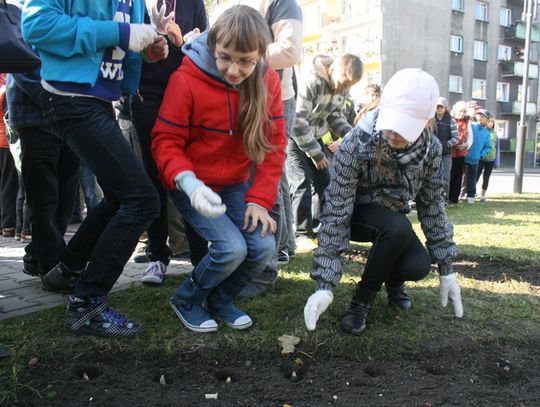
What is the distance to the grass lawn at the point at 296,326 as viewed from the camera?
7.75 ft

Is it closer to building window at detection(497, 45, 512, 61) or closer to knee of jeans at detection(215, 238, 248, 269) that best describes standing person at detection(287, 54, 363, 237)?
knee of jeans at detection(215, 238, 248, 269)

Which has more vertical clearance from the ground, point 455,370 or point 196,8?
point 196,8

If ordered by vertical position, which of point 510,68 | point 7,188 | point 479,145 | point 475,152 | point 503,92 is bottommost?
point 7,188

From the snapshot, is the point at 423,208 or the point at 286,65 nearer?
the point at 423,208

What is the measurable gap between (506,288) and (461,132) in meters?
6.39

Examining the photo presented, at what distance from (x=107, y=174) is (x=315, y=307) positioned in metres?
1.10

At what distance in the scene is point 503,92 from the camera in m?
35.3

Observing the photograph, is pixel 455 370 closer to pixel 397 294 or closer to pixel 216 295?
pixel 397 294

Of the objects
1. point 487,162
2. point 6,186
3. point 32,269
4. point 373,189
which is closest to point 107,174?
point 373,189

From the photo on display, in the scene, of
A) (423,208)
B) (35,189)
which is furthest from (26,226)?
(423,208)

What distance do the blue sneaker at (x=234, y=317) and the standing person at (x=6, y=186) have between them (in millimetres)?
3521

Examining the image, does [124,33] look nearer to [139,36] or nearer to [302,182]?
[139,36]

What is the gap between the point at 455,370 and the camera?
2375 millimetres

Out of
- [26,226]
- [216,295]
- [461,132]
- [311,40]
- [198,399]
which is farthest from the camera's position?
[311,40]
